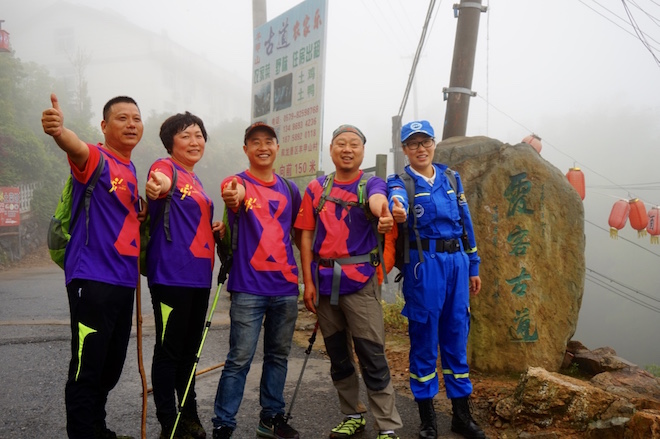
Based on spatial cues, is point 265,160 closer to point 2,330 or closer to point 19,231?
point 2,330

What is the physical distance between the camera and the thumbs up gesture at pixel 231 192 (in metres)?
3.04

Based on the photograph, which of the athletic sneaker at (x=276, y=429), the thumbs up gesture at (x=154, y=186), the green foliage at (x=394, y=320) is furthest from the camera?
the green foliage at (x=394, y=320)

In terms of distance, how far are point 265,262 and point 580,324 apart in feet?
124

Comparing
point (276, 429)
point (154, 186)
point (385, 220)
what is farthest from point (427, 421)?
point (154, 186)

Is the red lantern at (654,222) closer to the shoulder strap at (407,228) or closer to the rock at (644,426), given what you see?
the rock at (644,426)

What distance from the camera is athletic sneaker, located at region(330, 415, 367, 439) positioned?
3.34 meters

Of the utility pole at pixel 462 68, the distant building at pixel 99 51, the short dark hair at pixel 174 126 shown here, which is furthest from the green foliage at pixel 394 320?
the distant building at pixel 99 51

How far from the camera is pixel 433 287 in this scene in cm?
332

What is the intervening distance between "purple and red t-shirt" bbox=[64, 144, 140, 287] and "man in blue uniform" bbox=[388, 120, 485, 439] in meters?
1.63

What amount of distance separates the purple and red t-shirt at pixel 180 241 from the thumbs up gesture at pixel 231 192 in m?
0.21

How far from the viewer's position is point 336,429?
336 centimetres

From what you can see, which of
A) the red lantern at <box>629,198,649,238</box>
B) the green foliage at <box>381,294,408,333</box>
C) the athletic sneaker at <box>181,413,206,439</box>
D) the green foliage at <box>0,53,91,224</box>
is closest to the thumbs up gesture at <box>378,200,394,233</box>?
the athletic sneaker at <box>181,413,206,439</box>

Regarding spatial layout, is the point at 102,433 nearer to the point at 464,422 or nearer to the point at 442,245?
the point at 464,422

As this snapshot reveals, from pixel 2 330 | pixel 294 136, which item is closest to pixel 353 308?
pixel 2 330
